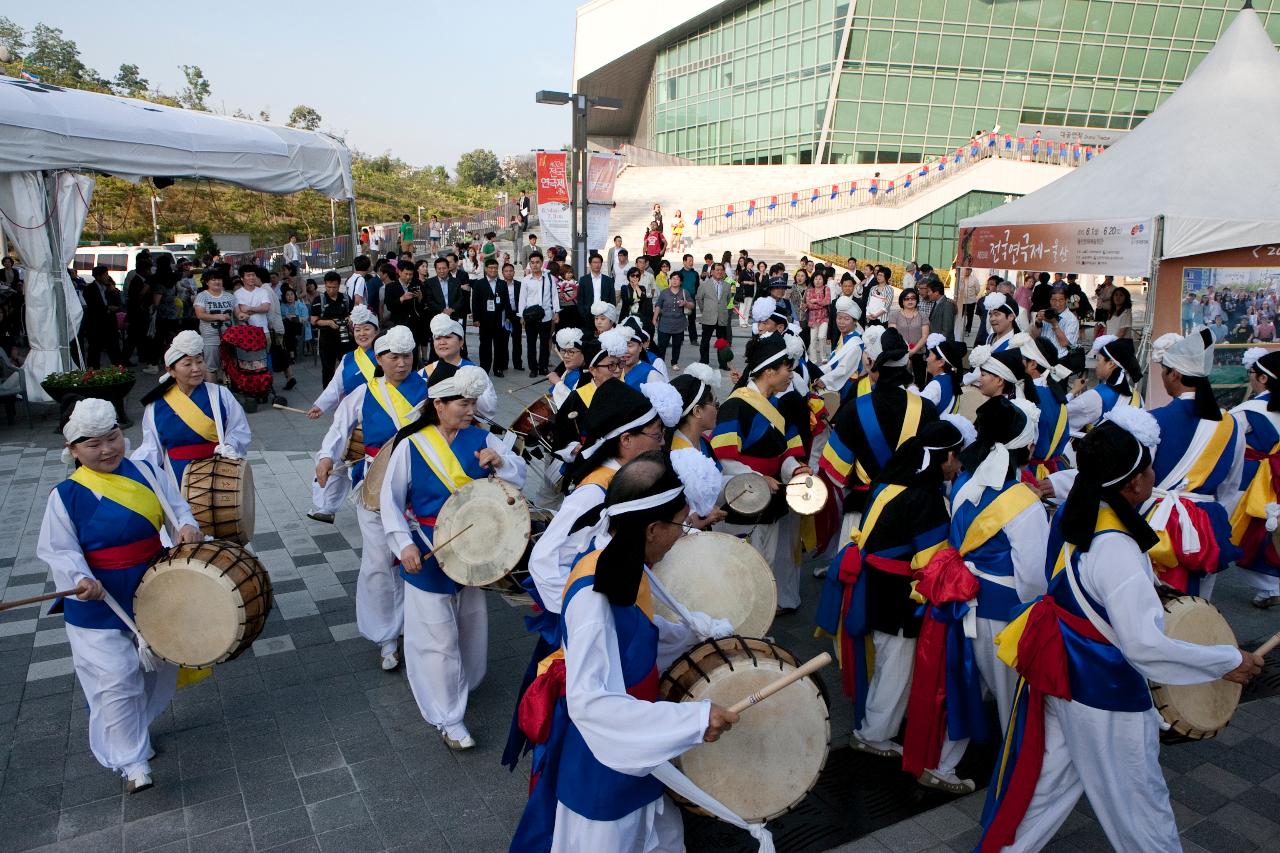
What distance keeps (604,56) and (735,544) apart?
52.6 metres

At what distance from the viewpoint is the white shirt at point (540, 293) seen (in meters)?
14.2

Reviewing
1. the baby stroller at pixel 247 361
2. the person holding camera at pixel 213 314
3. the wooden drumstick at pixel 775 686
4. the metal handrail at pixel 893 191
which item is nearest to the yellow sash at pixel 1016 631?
the wooden drumstick at pixel 775 686

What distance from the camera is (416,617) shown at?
179 inches

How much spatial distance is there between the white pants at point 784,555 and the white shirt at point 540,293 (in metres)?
8.85

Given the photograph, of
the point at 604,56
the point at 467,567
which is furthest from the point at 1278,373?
the point at 604,56

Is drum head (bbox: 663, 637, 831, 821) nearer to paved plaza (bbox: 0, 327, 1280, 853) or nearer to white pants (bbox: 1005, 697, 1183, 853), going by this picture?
white pants (bbox: 1005, 697, 1183, 853)

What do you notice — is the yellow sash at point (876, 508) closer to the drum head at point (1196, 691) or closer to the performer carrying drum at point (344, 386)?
the drum head at point (1196, 691)

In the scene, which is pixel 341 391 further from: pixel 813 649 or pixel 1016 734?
pixel 1016 734

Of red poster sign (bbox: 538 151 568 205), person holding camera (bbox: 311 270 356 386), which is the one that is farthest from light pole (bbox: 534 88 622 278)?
person holding camera (bbox: 311 270 356 386)

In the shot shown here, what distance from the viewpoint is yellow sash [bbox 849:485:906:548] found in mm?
4199

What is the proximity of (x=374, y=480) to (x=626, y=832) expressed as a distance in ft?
10.3

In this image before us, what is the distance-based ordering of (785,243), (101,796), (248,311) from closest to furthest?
(101,796) < (248,311) < (785,243)

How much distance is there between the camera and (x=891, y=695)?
4.36 meters

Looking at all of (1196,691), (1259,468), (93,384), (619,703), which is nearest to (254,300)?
(93,384)
